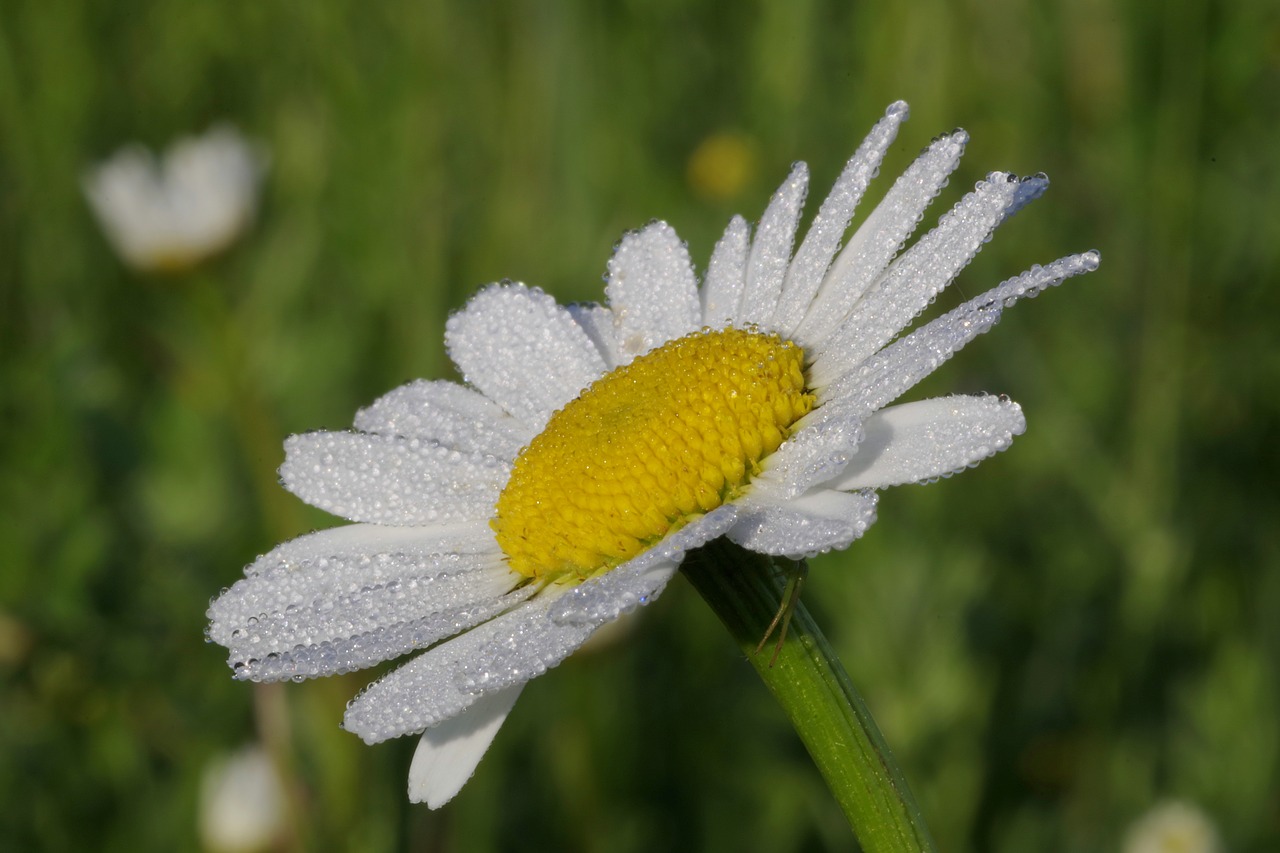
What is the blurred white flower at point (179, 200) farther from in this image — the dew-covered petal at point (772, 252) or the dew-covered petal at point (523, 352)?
the dew-covered petal at point (772, 252)

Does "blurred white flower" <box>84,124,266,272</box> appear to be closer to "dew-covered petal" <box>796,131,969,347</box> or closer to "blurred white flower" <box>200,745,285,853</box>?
"blurred white flower" <box>200,745,285,853</box>

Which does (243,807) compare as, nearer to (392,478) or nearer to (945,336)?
(392,478)

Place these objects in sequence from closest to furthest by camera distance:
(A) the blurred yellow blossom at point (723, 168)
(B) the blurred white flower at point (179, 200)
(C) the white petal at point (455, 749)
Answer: (C) the white petal at point (455, 749) → (B) the blurred white flower at point (179, 200) → (A) the blurred yellow blossom at point (723, 168)

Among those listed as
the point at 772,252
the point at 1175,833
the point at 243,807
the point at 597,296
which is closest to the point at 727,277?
the point at 772,252

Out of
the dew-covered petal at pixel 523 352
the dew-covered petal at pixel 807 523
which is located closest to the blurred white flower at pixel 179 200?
the dew-covered petal at pixel 523 352

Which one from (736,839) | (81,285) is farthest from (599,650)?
(81,285)

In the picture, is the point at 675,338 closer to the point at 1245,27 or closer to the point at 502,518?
the point at 502,518

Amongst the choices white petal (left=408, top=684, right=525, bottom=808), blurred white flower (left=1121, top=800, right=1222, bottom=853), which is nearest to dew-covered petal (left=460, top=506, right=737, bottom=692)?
white petal (left=408, top=684, right=525, bottom=808)
